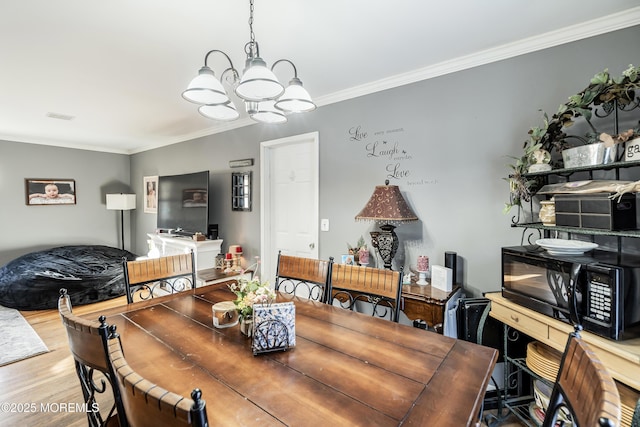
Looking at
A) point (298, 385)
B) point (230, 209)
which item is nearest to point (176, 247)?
point (230, 209)

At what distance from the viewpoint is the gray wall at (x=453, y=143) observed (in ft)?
6.33

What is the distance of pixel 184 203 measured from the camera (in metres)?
4.45

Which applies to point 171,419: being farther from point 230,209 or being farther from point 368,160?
point 230,209

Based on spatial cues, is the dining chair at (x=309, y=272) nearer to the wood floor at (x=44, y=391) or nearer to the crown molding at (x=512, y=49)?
the wood floor at (x=44, y=391)

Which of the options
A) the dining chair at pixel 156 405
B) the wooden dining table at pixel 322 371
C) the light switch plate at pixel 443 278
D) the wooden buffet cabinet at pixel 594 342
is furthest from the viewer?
the light switch plate at pixel 443 278

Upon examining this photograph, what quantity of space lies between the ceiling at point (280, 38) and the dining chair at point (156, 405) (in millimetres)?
1776

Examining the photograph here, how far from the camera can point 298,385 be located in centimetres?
96

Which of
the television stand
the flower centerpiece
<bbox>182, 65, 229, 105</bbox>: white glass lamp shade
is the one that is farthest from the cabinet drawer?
the television stand

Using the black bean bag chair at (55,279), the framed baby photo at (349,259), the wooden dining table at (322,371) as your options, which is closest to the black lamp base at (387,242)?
the framed baby photo at (349,259)

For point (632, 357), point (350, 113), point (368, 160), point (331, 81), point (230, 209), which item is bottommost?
point (632, 357)

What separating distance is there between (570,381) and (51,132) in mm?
6350

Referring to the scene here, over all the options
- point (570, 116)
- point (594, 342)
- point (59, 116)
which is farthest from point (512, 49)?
point (59, 116)

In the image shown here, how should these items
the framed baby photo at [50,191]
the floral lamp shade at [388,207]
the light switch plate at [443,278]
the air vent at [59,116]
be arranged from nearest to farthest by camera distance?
the light switch plate at [443,278], the floral lamp shade at [388,207], the air vent at [59,116], the framed baby photo at [50,191]

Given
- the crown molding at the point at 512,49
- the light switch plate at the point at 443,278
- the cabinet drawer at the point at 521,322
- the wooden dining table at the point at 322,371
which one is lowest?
the cabinet drawer at the point at 521,322
